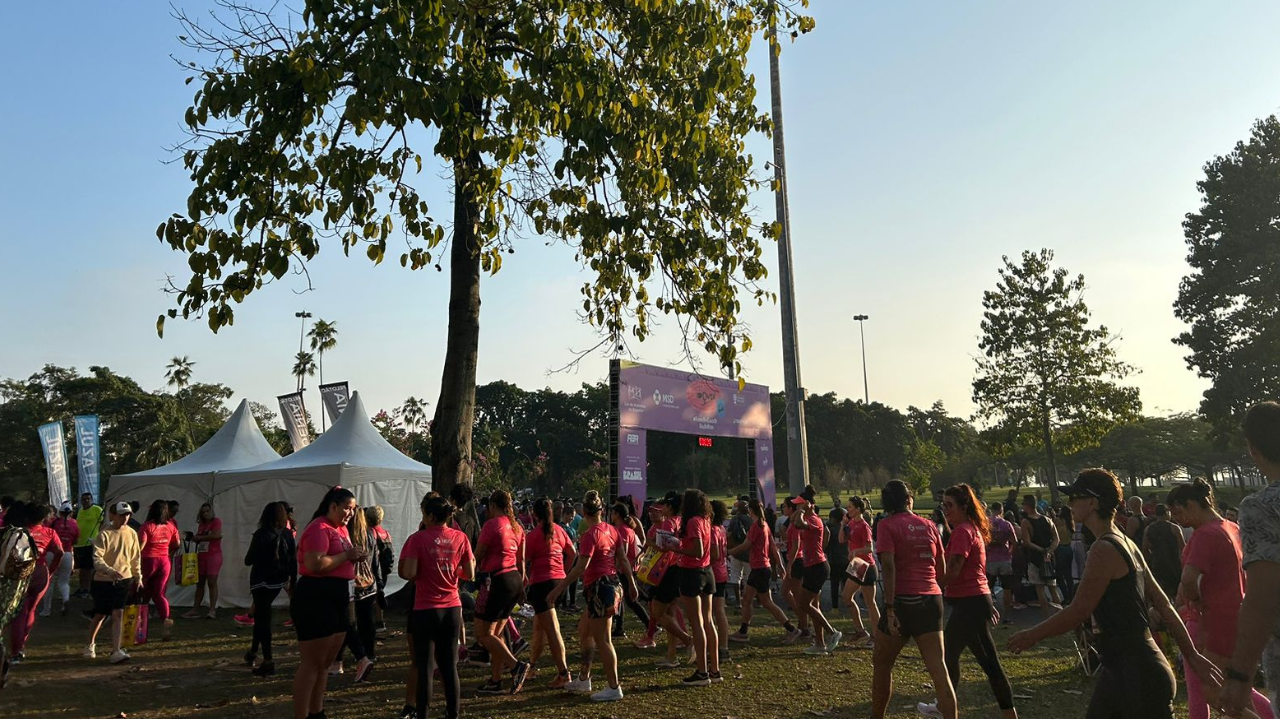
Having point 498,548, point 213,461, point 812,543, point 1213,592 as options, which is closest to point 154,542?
point 213,461

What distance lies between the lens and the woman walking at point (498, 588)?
766 centimetres

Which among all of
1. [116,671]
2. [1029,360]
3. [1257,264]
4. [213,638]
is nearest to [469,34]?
[116,671]

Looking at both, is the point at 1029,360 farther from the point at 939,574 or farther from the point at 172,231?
the point at 172,231

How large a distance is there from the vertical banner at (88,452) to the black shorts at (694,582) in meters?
22.0

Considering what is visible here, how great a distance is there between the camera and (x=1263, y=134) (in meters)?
38.4

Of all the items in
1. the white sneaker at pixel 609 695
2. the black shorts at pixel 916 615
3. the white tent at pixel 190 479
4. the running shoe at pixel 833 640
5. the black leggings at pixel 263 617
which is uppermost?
the white tent at pixel 190 479

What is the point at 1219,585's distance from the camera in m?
4.65

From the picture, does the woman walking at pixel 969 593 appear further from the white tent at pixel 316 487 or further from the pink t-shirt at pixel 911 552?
the white tent at pixel 316 487

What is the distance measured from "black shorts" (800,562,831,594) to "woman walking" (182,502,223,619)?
31.8 feet

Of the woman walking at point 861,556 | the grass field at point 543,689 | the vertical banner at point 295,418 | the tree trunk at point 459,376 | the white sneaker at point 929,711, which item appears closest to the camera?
the white sneaker at point 929,711

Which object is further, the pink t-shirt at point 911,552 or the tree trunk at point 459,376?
the tree trunk at point 459,376

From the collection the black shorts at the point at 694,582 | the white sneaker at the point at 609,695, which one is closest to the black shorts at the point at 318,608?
the white sneaker at the point at 609,695

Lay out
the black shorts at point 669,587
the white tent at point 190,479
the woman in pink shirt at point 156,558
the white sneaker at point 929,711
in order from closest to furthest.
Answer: the white sneaker at point 929,711 → the black shorts at point 669,587 → the woman in pink shirt at point 156,558 → the white tent at point 190,479

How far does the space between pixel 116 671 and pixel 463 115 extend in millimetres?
7513
